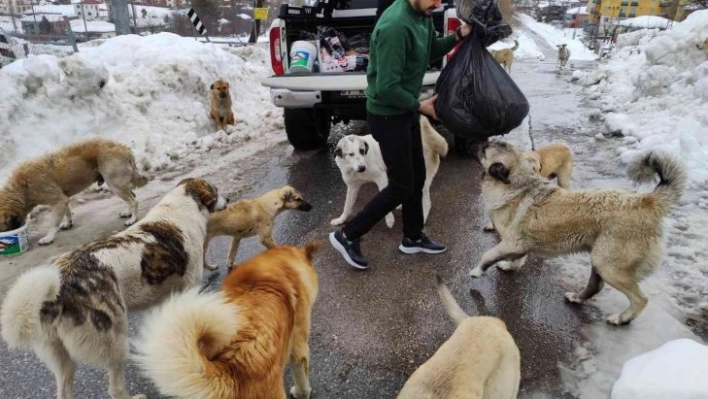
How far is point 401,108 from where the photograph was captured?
10.6 ft

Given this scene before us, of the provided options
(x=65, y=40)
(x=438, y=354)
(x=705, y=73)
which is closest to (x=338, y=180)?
(x=438, y=354)

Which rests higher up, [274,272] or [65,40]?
[65,40]

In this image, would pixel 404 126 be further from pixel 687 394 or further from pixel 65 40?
pixel 65 40

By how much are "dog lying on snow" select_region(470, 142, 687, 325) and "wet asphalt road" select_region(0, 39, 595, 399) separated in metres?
0.30

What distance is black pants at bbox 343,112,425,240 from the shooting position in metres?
3.37

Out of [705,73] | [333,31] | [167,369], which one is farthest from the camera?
[705,73]

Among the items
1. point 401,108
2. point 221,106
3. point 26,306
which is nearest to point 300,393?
point 26,306

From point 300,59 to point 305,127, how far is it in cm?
118

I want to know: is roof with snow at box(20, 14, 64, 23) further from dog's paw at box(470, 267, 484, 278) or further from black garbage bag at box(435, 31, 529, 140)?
dog's paw at box(470, 267, 484, 278)

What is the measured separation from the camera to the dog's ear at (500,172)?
349cm

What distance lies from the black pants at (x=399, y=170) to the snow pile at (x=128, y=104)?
4.28 metres

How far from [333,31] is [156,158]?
3642 millimetres

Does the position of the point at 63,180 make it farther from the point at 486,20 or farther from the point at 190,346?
the point at 486,20

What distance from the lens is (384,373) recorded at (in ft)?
8.80
